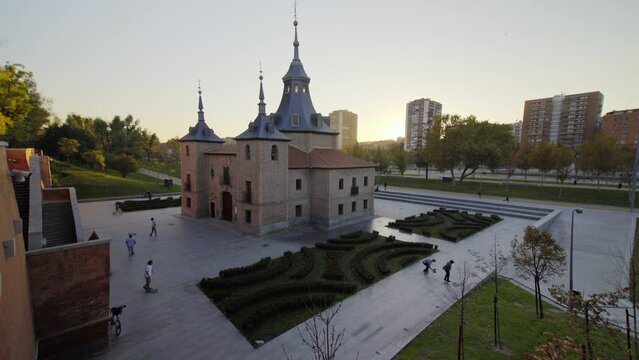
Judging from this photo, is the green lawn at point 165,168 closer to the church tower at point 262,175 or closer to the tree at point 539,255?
the church tower at point 262,175

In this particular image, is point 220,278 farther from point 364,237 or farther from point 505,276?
point 505,276

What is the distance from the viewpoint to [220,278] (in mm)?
15312

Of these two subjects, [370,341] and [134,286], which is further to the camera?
[134,286]

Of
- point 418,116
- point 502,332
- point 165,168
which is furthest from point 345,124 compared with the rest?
point 502,332

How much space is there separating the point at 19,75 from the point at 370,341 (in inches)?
1359

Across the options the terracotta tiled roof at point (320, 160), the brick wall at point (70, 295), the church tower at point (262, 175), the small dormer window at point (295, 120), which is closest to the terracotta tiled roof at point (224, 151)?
the church tower at point (262, 175)

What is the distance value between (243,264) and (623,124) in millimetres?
117722

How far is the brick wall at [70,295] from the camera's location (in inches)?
388

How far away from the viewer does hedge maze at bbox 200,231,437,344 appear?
40.1ft

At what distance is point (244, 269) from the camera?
16453 millimetres

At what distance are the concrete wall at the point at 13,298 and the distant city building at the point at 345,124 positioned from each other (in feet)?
575

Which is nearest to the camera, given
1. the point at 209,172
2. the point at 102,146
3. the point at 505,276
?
the point at 505,276

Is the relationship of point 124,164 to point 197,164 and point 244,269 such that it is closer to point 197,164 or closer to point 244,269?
point 197,164

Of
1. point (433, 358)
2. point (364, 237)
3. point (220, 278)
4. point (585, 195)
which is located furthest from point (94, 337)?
point (585, 195)
